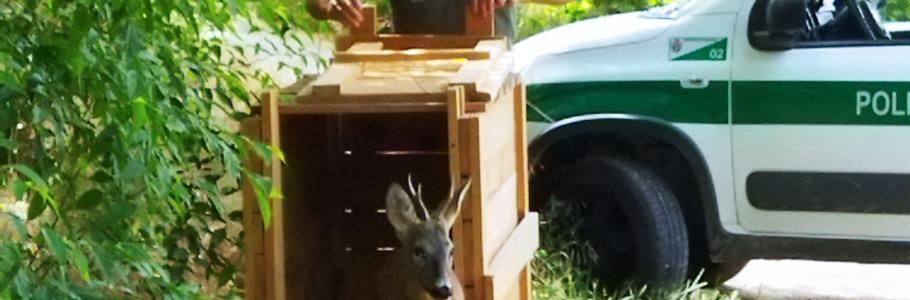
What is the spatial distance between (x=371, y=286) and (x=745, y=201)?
2.65 m

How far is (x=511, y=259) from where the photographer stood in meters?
5.34

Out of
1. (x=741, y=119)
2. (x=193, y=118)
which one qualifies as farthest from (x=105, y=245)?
(x=741, y=119)

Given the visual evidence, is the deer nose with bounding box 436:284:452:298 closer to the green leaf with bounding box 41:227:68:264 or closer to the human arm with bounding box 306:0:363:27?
the human arm with bounding box 306:0:363:27

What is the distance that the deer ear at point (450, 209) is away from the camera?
4.64 metres

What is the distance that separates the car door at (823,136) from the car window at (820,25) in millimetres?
22

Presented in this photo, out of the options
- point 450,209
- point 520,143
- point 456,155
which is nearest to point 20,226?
point 456,155

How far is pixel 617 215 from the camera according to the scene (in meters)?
7.95

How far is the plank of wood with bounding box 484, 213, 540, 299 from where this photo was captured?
4824 millimetres

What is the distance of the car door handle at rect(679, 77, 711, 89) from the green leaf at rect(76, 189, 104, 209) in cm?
403

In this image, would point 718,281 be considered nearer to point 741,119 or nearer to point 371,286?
point 741,119

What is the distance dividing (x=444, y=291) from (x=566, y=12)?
6.33 metres

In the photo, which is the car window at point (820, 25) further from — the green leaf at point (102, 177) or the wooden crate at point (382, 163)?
the green leaf at point (102, 177)

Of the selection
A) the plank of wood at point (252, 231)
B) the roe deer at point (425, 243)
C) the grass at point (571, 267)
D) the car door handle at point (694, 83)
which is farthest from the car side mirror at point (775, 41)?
the plank of wood at point (252, 231)

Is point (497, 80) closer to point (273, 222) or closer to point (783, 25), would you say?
point (273, 222)
